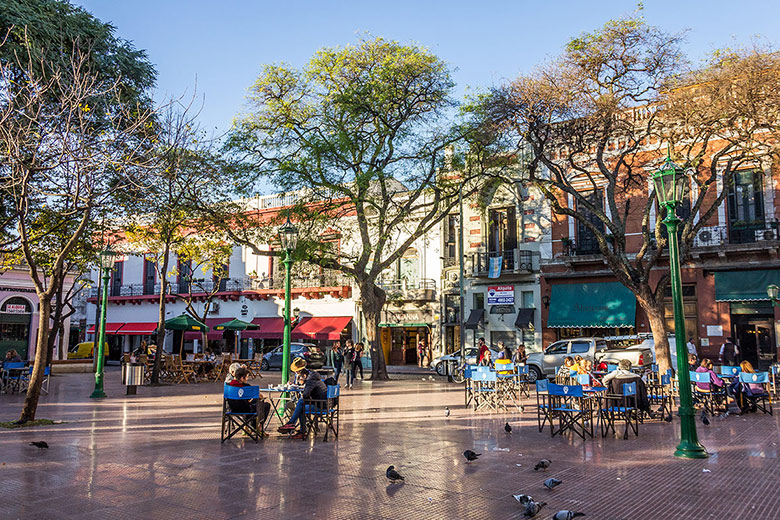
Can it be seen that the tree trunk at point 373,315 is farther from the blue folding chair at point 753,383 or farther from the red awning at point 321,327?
the blue folding chair at point 753,383

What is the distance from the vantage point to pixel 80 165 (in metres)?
10.6

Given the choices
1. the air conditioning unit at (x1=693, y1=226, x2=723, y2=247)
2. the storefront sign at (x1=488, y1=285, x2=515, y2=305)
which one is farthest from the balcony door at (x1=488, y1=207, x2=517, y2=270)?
the air conditioning unit at (x1=693, y1=226, x2=723, y2=247)

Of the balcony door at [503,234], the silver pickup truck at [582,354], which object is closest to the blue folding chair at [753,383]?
the silver pickup truck at [582,354]

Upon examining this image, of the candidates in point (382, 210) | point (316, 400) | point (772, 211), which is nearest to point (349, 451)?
point (316, 400)

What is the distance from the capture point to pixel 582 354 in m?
22.6

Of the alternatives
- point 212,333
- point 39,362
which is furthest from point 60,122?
point 212,333

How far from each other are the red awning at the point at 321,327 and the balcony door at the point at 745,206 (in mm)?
20373

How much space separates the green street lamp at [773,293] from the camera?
869 inches

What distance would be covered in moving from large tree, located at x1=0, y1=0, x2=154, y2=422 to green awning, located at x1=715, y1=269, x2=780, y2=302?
22.4 m

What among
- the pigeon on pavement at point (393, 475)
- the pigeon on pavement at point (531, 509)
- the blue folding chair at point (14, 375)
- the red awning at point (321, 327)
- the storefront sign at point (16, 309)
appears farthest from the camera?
the red awning at point (321, 327)

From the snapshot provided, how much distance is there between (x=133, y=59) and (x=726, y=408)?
1667 centimetres

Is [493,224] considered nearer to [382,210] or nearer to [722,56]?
[382,210]

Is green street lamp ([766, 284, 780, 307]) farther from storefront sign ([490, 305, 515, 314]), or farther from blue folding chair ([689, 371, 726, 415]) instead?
storefront sign ([490, 305, 515, 314])

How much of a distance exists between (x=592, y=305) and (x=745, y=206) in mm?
7362
